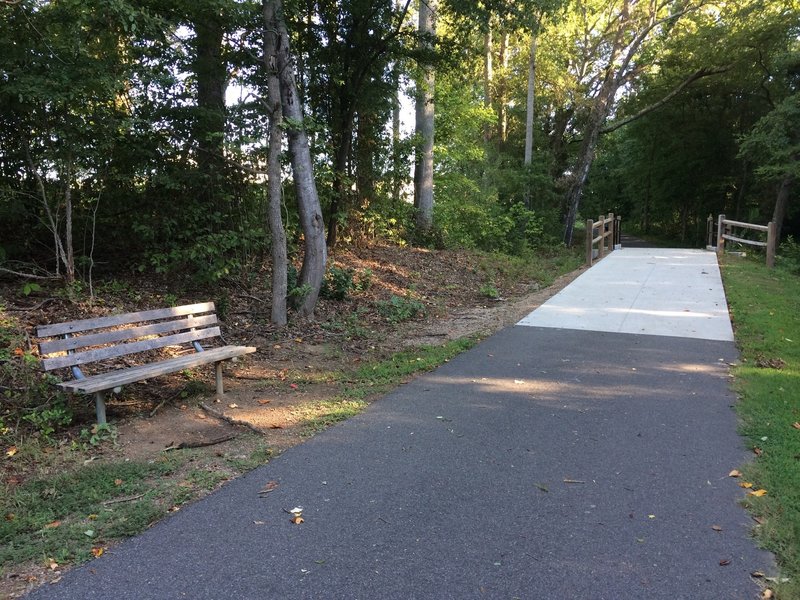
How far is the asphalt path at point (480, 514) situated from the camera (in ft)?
9.18

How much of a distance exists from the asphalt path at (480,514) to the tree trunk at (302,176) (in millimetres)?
3467

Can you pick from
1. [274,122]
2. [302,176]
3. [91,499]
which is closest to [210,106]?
[274,122]

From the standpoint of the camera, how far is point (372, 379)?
20.6 feet

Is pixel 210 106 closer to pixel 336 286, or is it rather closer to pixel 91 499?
pixel 336 286

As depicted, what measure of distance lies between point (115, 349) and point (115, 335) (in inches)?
4.9

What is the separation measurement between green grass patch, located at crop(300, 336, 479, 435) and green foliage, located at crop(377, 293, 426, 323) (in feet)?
5.47

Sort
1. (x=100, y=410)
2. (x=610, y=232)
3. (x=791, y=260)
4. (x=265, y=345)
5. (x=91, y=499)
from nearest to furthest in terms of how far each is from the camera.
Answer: (x=91, y=499), (x=100, y=410), (x=265, y=345), (x=791, y=260), (x=610, y=232)

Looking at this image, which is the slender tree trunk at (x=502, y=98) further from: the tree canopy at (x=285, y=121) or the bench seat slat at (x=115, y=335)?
the bench seat slat at (x=115, y=335)

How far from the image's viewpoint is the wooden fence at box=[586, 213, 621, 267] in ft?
50.8

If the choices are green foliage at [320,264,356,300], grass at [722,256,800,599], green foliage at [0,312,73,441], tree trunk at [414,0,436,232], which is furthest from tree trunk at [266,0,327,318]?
tree trunk at [414,0,436,232]

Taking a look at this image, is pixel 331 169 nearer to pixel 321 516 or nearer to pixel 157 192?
pixel 157 192

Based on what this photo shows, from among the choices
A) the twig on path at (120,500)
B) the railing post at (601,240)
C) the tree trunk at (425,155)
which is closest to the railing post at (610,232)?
the railing post at (601,240)

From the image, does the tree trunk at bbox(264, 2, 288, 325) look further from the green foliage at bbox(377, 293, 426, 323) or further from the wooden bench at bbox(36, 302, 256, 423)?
the green foliage at bbox(377, 293, 426, 323)

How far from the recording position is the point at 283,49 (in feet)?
25.2
